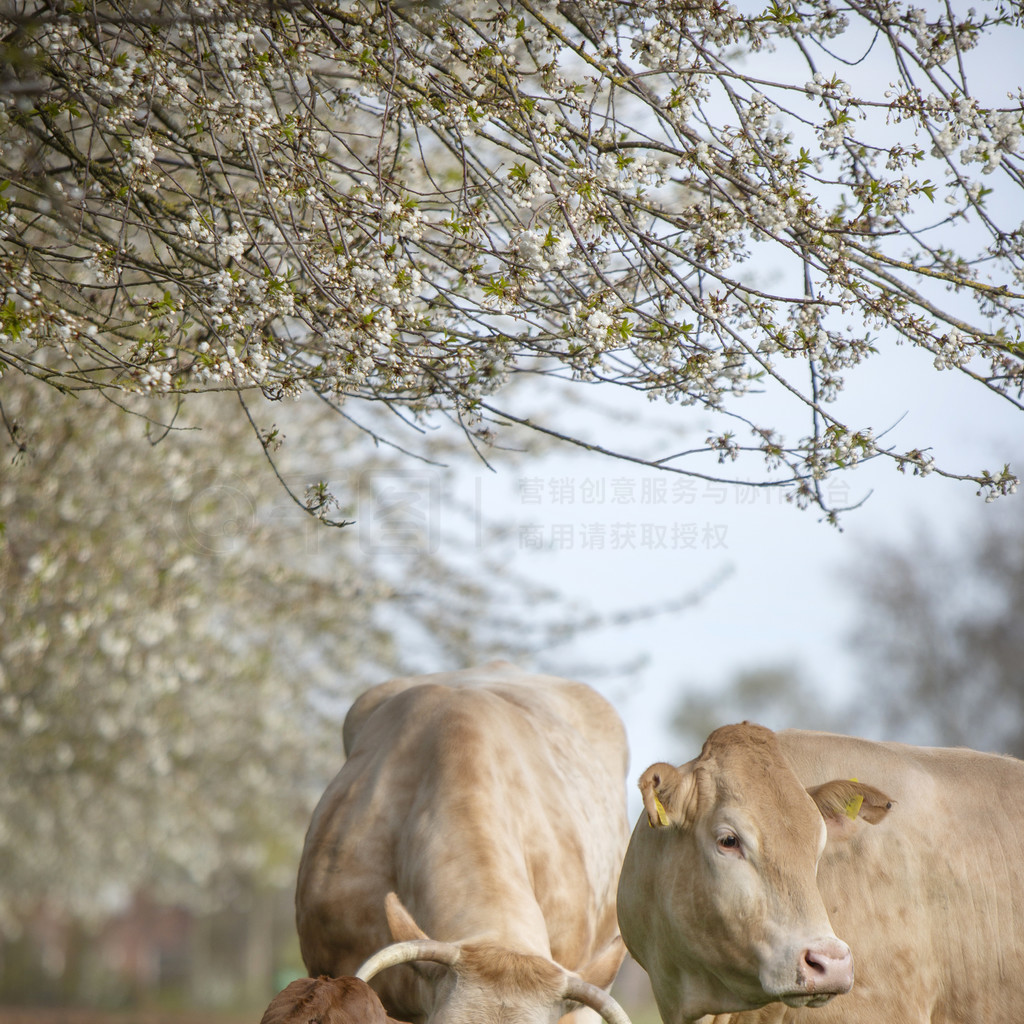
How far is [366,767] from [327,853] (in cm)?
48

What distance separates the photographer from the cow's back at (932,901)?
407 centimetres

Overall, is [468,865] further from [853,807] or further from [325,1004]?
[853,807]

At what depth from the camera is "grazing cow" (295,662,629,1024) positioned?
387 centimetres

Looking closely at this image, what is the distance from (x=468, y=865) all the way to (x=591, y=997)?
0.88 meters

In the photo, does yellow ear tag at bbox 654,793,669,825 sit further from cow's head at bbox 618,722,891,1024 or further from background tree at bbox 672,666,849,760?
background tree at bbox 672,666,849,760

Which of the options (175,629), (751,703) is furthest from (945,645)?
(751,703)

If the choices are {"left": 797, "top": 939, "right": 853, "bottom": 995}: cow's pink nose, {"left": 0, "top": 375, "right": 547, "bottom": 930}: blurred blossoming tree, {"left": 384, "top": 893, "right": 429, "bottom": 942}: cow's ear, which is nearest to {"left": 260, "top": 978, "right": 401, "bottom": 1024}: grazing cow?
{"left": 384, "top": 893, "right": 429, "bottom": 942}: cow's ear

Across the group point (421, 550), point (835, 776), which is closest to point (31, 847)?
point (421, 550)

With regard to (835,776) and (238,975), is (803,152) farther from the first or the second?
(238,975)

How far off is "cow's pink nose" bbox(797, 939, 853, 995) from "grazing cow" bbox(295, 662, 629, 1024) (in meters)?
0.73

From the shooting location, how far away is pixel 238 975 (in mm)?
34250

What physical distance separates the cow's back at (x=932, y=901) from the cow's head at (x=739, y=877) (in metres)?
0.23

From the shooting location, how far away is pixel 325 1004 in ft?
10.3

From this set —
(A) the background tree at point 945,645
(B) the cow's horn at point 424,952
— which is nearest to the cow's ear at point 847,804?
(B) the cow's horn at point 424,952
